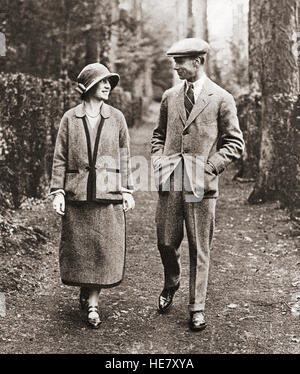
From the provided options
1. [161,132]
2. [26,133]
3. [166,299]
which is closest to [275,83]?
[26,133]

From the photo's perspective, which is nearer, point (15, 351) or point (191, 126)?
point (15, 351)

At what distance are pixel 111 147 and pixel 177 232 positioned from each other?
94 centimetres

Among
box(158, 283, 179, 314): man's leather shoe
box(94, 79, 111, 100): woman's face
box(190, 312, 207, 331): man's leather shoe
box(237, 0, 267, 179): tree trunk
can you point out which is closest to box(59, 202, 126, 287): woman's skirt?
box(158, 283, 179, 314): man's leather shoe

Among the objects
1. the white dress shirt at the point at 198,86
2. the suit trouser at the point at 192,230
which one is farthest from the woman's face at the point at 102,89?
the suit trouser at the point at 192,230

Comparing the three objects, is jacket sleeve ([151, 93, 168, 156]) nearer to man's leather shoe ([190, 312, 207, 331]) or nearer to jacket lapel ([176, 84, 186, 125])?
jacket lapel ([176, 84, 186, 125])

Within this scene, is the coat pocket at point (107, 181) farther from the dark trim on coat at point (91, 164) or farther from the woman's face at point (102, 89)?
Result: the woman's face at point (102, 89)

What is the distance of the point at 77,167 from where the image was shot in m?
5.86

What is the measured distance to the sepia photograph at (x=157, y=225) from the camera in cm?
570

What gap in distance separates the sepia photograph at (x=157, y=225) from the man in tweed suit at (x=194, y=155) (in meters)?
0.01

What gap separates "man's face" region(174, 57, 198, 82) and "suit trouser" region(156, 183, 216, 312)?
3.28ft

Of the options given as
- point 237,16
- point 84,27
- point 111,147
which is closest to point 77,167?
point 111,147

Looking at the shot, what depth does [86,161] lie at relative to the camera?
583 cm
